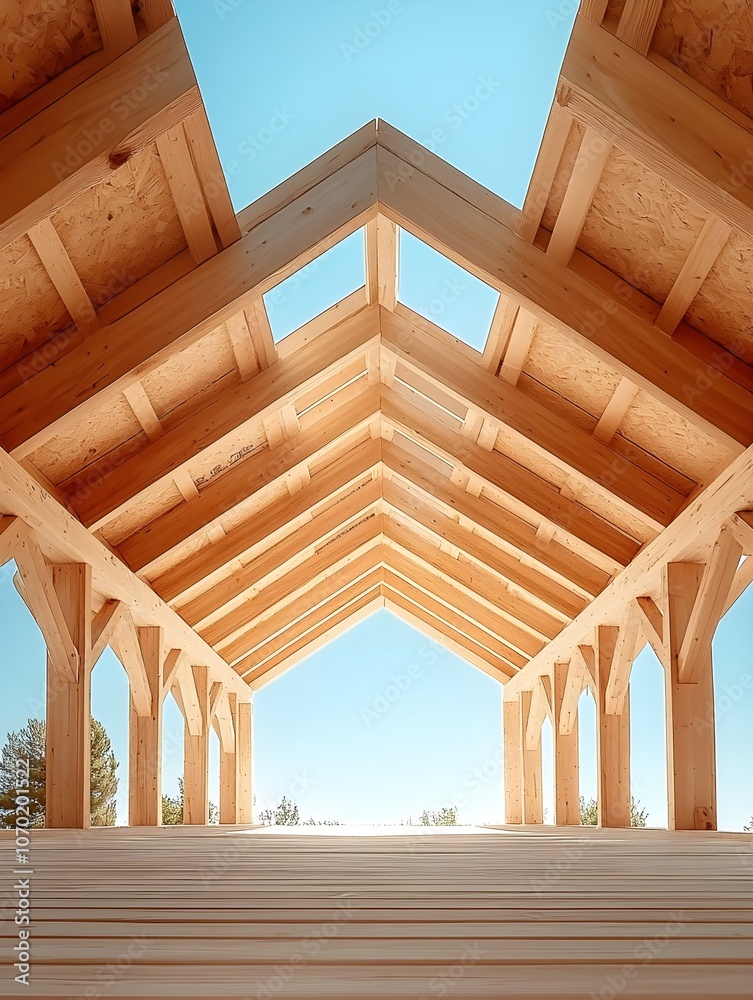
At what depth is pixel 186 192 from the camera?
4.21 meters

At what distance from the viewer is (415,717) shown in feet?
77.6

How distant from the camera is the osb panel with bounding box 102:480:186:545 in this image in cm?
641

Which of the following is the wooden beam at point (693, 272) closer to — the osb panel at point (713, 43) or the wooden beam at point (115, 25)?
the osb panel at point (713, 43)

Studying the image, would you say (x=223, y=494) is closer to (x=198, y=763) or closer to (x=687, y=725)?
(x=687, y=725)

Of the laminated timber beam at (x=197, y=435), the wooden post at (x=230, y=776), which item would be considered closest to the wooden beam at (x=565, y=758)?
the wooden post at (x=230, y=776)

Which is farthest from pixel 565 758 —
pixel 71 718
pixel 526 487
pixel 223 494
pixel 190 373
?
pixel 190 373

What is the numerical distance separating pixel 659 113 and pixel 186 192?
206 centimetres

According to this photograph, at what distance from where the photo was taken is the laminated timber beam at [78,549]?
4883 mm

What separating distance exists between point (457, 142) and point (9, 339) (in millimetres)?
2864

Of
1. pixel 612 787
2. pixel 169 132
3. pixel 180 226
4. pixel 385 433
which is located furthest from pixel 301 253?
pixel 612 787

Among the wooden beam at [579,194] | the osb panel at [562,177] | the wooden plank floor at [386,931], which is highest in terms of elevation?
the osb panel at [562,177]

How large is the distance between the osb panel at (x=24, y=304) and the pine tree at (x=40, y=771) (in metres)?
11.3

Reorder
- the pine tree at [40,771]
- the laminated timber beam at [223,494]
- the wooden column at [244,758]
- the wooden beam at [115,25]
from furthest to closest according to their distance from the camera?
the pine tree at [40,771] < the wooden column at [244,758] < the laminated timber beam at [223,494] < the wooden beam at [115,25]

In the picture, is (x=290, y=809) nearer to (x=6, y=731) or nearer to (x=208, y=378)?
(x=6, y=731)
